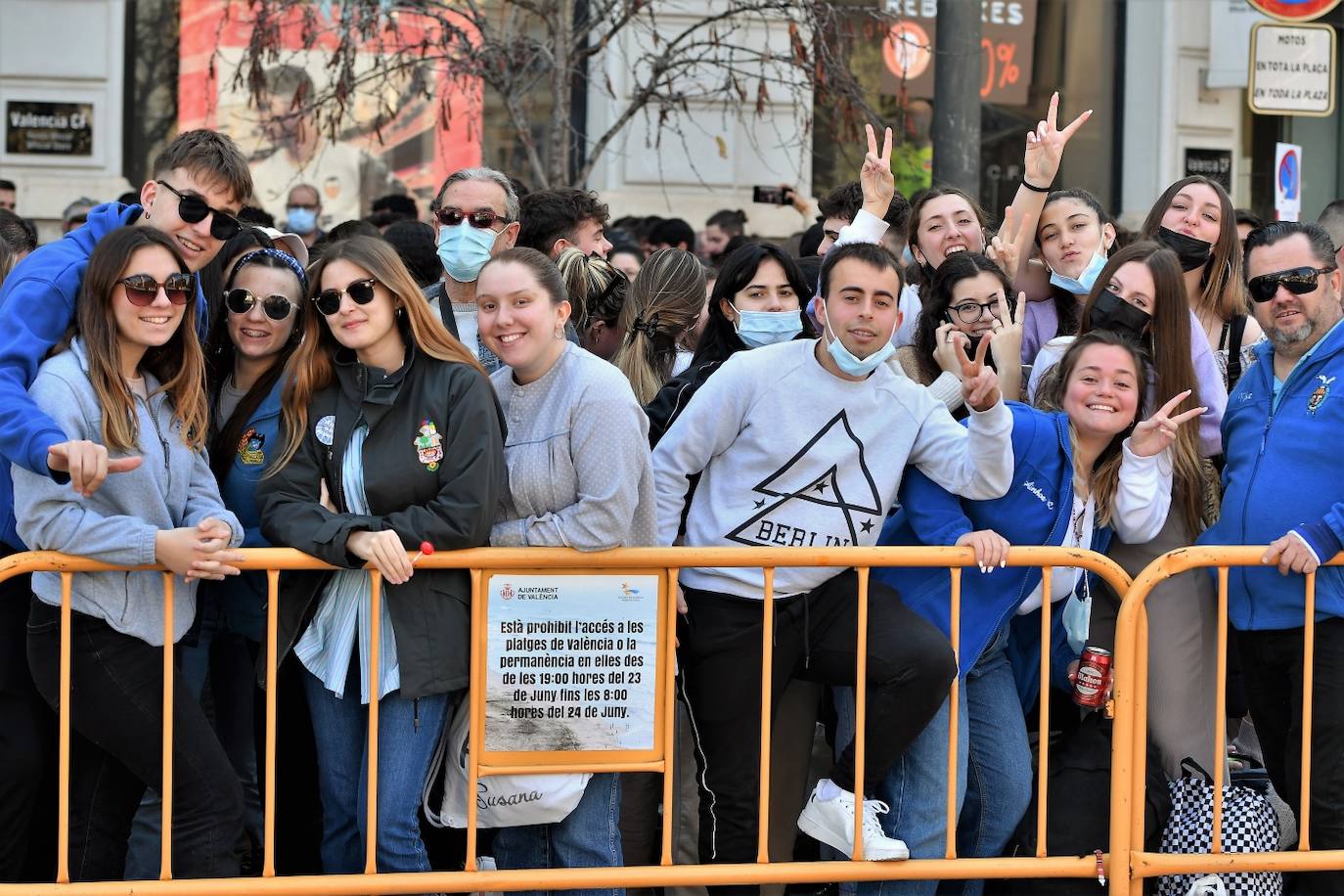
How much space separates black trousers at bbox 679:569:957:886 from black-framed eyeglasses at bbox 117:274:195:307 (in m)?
1.63

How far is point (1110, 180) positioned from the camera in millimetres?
13945

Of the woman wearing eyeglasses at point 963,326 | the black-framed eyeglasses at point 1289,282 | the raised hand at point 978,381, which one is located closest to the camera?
the raised hand at point 978,381

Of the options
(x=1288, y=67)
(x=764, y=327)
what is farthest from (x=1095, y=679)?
(x=1288, y=67)

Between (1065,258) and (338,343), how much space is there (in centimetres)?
271

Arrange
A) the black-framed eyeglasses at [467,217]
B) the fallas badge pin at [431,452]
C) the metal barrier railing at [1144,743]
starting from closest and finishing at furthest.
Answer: the fallas badge pin at [431,452] → the metal barrier railing at [1144,743] → the black-framed eyeglasses at [467,217]

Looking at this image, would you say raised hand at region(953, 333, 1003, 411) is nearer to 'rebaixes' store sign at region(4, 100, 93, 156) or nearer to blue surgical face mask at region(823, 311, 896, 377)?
blue surgical face mask at region(823, 311, 896, 377)

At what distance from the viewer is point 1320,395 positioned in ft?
16.0

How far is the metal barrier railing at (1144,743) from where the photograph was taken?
460cm

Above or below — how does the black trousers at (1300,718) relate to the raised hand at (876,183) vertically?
below

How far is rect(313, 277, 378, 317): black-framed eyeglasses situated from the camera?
4.43 meters

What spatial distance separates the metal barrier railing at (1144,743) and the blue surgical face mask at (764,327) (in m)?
1.36

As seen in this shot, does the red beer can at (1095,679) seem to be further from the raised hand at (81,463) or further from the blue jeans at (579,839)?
the raised hand at (81,463)

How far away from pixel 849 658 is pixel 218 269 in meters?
2.24

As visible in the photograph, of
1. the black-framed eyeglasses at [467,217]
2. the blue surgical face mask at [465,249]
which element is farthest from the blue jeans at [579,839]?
the black-framed eyeglasses at [467,217]
